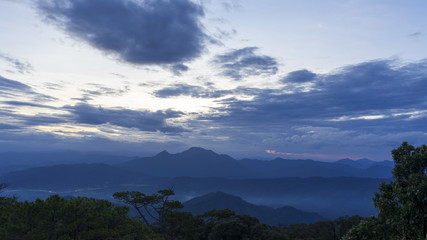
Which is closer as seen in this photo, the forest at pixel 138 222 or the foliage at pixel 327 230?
the forest at pixel 138 222

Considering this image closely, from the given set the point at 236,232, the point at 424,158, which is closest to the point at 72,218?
the point at 424,158

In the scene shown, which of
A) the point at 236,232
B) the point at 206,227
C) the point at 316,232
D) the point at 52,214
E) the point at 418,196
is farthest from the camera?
the point at 316,232

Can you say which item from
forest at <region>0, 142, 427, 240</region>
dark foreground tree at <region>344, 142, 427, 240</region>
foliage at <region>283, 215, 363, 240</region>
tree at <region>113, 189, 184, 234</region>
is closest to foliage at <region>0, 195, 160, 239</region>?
forest at <region>0, 142, 427, 240</region>

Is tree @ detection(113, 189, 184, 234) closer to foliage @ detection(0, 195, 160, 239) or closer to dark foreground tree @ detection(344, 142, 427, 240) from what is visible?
foliage @ detection(0, 195, 160, 239)

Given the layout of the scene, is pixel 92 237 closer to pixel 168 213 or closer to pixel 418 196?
pixel 418 196

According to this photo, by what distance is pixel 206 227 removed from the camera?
167 ft

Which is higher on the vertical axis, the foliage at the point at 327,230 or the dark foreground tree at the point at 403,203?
the dark foreground tree at the point at 403,203

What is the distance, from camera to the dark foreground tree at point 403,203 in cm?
1046

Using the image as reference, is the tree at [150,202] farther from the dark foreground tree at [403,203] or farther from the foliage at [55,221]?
the dark foreground tree at [403,203]

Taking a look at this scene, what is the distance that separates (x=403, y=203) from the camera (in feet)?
35.8

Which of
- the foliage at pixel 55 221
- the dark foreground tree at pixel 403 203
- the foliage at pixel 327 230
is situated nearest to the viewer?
the dark foreground tree at pixel 403 203

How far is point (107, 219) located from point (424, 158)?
26.5 m

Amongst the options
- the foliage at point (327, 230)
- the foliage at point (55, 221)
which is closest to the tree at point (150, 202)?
the foliage at point (55, 221)

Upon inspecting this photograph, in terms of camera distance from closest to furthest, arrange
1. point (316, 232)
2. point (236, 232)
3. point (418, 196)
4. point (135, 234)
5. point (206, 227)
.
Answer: point (418, 196) → point (135, 234) → point (236, 232) → point (206, 227) → point (316, 232)
